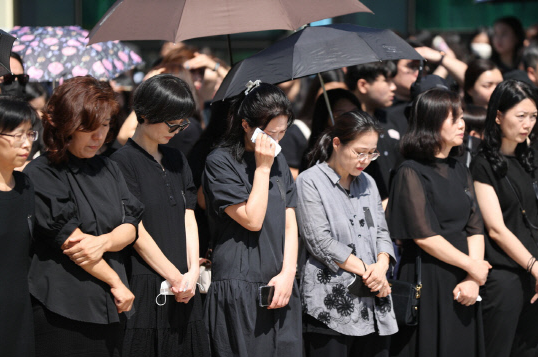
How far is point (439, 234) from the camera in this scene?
4.89 metres

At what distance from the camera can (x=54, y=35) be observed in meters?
5.93

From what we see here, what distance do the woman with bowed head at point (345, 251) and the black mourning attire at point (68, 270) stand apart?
126 cm

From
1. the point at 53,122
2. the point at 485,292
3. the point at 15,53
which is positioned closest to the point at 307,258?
the point at 485,292

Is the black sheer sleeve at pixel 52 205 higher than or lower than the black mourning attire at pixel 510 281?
higher

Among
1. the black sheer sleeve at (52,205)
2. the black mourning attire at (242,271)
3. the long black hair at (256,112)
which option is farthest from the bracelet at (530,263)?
the black sheer sleeve at (52,205)

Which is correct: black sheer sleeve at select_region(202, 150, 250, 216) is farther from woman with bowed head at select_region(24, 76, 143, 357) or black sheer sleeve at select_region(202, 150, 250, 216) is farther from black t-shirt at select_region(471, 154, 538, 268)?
black t-shirt at select_region(471, 154, 538, 268)

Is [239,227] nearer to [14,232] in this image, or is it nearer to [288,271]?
[288,271]

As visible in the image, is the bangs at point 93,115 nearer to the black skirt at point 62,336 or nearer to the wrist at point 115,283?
the wrist at point 115,283

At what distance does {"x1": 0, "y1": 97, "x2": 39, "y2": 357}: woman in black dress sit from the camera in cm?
346

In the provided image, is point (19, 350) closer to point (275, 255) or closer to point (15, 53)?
point (275, 255)

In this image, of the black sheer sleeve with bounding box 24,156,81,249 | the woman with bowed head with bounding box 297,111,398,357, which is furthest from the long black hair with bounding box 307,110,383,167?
the black sheer sleeve with bounding box 24,156,81,249

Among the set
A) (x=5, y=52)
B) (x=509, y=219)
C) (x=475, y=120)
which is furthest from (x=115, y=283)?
(x=475, y=120)

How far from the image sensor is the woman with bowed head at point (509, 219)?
5.14m

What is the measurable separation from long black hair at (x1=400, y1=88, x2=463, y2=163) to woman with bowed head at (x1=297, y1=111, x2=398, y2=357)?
414 mm
